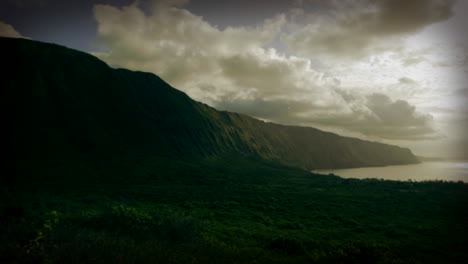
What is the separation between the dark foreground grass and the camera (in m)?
9.59

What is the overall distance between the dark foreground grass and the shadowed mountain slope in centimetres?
1537

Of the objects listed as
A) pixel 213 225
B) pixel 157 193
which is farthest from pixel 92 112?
pixel 213 225

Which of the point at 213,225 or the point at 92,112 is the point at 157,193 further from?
the point at 92,112

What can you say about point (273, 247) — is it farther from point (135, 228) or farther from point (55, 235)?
point (55, 235)

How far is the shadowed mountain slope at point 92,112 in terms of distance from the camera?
207 feet

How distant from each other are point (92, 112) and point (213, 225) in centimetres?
7107

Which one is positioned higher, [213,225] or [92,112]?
[92,112]

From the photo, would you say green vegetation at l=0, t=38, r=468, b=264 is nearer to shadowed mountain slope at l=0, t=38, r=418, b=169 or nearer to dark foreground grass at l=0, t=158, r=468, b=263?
dark foreground grass at l=0, t=158, r=468, b=263

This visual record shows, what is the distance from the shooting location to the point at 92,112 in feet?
253

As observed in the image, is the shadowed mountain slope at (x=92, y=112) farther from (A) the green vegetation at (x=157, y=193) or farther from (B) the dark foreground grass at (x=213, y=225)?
(B) the dark foreground grass at (x=213, y=225)

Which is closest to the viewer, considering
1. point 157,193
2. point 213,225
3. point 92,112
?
point 213,225

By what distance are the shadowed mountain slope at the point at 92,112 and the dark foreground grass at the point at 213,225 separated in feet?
50.4

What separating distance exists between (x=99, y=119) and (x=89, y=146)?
1441cm

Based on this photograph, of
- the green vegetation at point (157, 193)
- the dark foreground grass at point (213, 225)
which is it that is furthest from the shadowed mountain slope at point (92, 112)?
the dark foreground grass at point (213, 225)
